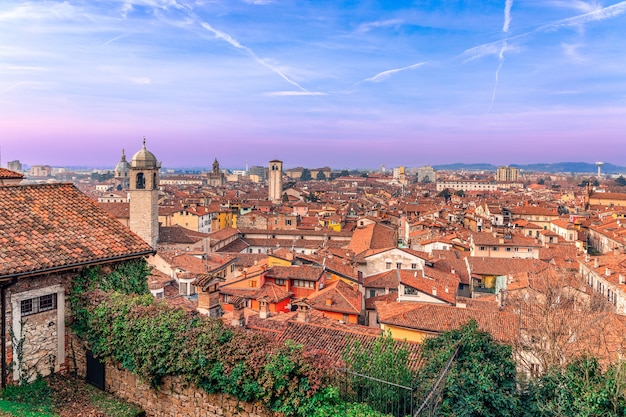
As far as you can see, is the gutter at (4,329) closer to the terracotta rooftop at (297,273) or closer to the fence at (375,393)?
the fence at (375,393)

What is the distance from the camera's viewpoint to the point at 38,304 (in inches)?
374

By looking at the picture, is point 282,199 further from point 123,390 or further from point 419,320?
point 123,390

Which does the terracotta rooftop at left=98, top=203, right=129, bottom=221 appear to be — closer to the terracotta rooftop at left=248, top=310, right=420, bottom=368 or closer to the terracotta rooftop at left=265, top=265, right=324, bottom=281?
the terracotta rooftop at left=265, top=265, right=324, bottom=281

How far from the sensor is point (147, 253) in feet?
37.2

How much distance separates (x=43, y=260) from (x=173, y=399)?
4.00 metres

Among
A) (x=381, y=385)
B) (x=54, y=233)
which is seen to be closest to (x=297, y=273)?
(x=54, y=233)

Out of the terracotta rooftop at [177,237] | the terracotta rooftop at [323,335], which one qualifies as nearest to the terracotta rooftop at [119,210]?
the terracotta rooftop at [177,237]

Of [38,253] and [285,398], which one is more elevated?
[38,253]

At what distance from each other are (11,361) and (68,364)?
121cm

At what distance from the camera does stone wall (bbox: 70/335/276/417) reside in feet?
25.0

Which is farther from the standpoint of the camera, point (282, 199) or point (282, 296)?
point (282, 199)

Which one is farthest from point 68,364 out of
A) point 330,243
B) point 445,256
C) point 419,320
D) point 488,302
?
point 330,243

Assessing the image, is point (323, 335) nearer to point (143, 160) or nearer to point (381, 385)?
point (381, 385)

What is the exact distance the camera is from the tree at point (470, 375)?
696cm
